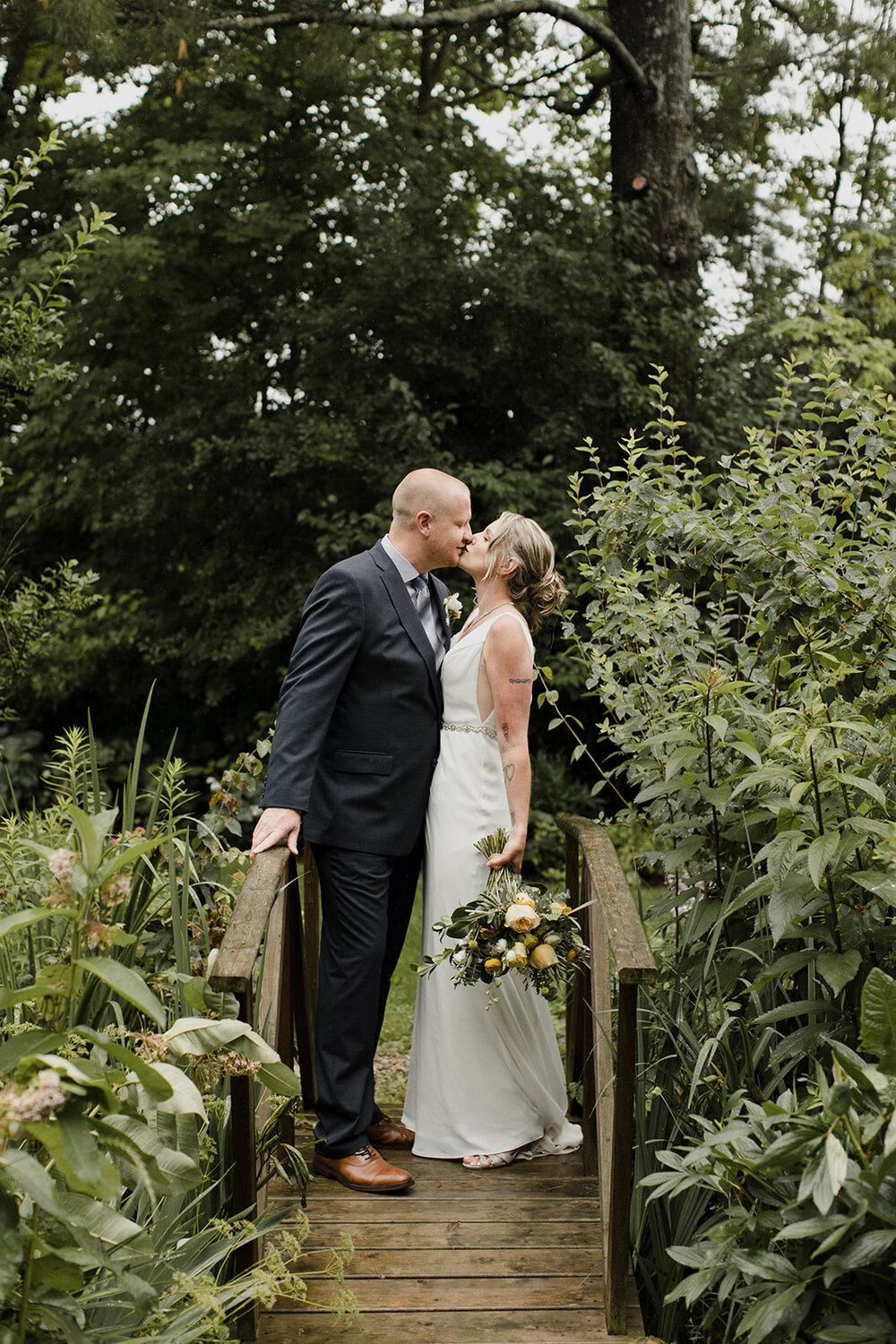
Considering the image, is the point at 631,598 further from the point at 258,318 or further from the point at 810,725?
the point at 258,318

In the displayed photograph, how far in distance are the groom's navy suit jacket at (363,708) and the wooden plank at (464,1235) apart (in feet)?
3.08

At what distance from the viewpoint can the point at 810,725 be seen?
2.25 metres

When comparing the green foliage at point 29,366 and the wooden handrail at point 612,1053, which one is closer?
the wooden handrail at point 612,1053

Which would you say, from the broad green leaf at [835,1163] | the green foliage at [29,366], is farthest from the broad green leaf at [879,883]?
the green foliage at [29,366]

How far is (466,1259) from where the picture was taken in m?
2.62

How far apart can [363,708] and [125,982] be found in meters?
1.69

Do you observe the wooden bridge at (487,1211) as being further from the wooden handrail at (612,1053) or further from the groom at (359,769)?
the groom at (359,769)

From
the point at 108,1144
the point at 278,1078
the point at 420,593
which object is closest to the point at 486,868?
the point at 420,593

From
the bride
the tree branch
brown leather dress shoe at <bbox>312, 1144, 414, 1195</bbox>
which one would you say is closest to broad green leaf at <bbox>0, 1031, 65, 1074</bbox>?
brown leather dress shoe at <bbox>312, 1144, 414, 1195</bbox>

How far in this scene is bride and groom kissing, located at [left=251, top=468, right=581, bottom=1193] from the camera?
304cm

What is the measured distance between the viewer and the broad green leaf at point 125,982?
4.83 ft

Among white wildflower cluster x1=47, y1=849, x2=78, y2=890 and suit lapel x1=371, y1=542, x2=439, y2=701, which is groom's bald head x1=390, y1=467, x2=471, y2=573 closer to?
suit lapel x1=371, y1=542, x2=439, y2=701

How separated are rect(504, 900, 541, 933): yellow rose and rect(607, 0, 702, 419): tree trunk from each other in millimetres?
6128

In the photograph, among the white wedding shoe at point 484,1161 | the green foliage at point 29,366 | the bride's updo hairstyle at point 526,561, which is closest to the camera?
the white wedding shoe at point 484,1161
